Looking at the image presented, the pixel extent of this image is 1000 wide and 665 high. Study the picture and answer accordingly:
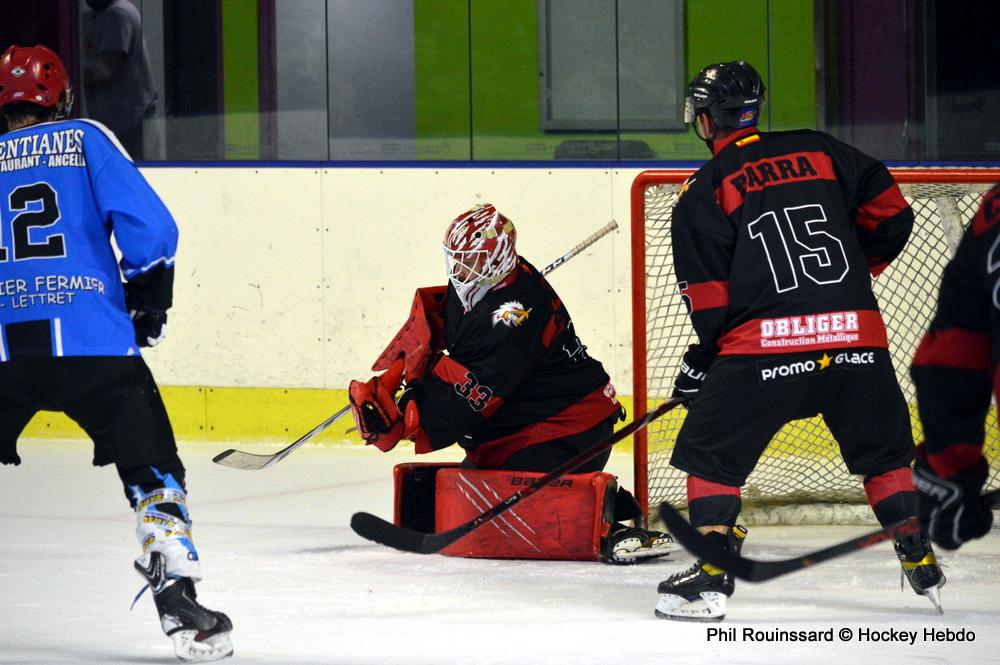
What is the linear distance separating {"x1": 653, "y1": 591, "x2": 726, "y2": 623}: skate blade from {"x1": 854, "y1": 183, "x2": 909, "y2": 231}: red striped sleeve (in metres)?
0.80

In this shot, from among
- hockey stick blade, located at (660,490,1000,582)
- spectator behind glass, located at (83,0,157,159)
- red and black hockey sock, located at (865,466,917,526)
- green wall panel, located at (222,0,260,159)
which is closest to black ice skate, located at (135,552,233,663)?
hockey stick blade, located at (660,490,1000,582)

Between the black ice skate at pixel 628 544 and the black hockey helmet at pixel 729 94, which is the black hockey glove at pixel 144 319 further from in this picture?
the black ice skate at pixel 628 544

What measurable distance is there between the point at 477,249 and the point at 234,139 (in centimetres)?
240

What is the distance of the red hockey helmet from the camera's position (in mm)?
2791

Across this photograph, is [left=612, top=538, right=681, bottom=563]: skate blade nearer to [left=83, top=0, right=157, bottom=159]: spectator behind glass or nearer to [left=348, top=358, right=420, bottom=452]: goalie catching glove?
[left=348, top=358, right=420, bottom=452]: goalie catching glove

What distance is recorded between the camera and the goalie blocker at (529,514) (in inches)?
141

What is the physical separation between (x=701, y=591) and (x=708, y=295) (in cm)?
56

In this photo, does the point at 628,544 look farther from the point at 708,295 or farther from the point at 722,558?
the point at 722,558

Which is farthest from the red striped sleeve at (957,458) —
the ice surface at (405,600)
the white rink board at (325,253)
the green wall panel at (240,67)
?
the green wall panel at (240,67)

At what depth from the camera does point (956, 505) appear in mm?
1720

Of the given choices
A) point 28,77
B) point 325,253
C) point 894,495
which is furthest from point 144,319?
point 325,253

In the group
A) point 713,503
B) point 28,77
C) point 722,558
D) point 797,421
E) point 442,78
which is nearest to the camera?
point 722,558

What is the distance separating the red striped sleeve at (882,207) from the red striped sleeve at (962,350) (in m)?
1.48

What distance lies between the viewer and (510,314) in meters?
3.58
